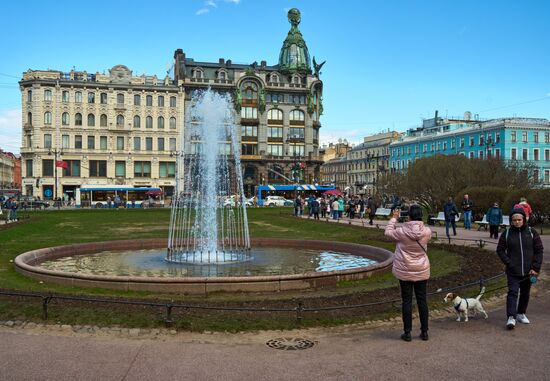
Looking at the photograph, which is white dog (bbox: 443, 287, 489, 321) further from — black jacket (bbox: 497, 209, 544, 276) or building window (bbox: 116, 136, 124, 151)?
building window (bbox: 116, 136, 124, 151)

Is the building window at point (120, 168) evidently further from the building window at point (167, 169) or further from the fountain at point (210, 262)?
the fountain at point (210, 262)

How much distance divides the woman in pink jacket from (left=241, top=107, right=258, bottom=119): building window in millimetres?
74381

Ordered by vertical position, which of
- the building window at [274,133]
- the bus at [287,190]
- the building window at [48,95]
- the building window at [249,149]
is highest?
the building window at [48,95]

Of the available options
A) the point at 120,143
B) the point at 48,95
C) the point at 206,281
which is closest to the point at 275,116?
the point at 120,143

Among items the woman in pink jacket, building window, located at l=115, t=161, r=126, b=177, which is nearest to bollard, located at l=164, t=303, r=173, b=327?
the woman in pink jacket

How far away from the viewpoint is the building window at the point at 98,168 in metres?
74.9

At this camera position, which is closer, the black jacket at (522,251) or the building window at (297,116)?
the black jacket at (522,251)

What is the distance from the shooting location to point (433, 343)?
7.04 metres

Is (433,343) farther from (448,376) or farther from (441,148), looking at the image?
(441,148)

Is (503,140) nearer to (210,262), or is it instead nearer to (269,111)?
(269,111)

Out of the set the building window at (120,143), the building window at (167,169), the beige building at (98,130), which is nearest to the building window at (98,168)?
the beige building at (98,130)

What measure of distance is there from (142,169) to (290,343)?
72964 millimetres

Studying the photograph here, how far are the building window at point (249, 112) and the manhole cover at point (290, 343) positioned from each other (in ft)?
244

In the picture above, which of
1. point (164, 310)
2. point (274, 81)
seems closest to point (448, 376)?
point (164, 310)
